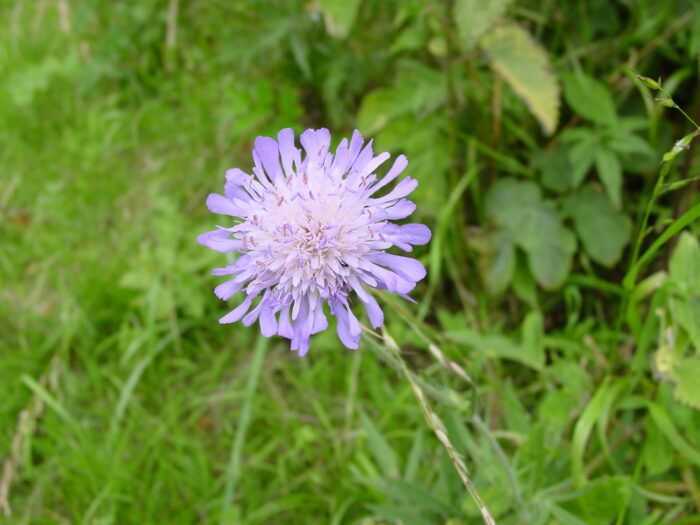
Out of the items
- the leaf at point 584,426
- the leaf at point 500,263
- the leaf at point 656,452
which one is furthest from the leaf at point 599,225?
the leaf at point 656,452

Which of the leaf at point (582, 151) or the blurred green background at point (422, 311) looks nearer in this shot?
the blurred green background at point (422, 311)

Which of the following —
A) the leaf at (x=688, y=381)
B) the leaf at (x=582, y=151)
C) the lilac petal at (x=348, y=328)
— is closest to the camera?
the lilac petal at (x=348, y=328)

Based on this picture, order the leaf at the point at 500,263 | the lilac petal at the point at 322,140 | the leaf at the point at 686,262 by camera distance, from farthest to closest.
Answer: the leaf at the point at 500,263 → the leaf at the point at 686,262 → the lilac petal at the point at 322,140

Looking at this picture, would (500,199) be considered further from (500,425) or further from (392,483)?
(392,483)

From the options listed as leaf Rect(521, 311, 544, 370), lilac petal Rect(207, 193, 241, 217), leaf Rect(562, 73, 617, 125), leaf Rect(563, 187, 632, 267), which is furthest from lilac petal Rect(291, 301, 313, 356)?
leaf Rect(562, 73, 617, 125)

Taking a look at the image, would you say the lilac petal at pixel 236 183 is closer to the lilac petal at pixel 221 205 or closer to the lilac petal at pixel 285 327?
the lilac petal at pixel 221 205

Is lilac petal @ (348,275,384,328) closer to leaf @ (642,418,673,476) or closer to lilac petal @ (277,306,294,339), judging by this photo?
lilac petal @ (277,306,294,339)

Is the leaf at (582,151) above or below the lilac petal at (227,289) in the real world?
above
